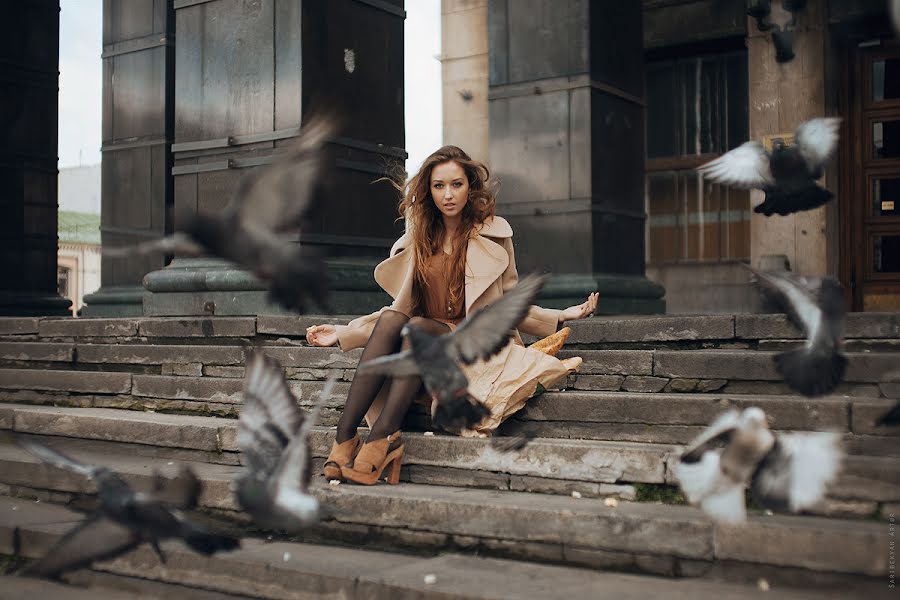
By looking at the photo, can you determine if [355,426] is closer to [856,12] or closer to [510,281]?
[510,281]

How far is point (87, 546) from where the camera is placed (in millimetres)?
2998

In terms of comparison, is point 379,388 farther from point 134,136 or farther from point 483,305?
point 134,136

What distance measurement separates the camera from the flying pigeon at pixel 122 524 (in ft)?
9.29

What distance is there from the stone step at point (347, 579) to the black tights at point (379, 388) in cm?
63

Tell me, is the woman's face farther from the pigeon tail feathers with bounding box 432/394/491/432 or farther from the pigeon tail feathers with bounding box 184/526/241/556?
the pigeon tail feathers with bounding box 184/526/241/556

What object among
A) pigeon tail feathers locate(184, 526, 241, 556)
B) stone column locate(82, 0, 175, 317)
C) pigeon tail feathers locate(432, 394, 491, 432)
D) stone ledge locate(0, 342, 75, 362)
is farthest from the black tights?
stone column locate(82, 0, 175, 317)

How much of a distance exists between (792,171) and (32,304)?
8341 mm

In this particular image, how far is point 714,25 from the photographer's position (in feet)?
33.7

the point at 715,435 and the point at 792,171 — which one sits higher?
the point at 792,171

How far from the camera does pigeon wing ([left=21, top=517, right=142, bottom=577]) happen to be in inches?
116

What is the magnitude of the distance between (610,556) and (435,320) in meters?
1.64

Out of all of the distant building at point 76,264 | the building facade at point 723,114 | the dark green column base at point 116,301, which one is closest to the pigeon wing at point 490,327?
the building facade at point 723,114

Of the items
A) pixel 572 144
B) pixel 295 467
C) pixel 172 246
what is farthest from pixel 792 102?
pixel 172 246

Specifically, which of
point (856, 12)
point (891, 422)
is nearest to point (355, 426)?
point (891, 422)
